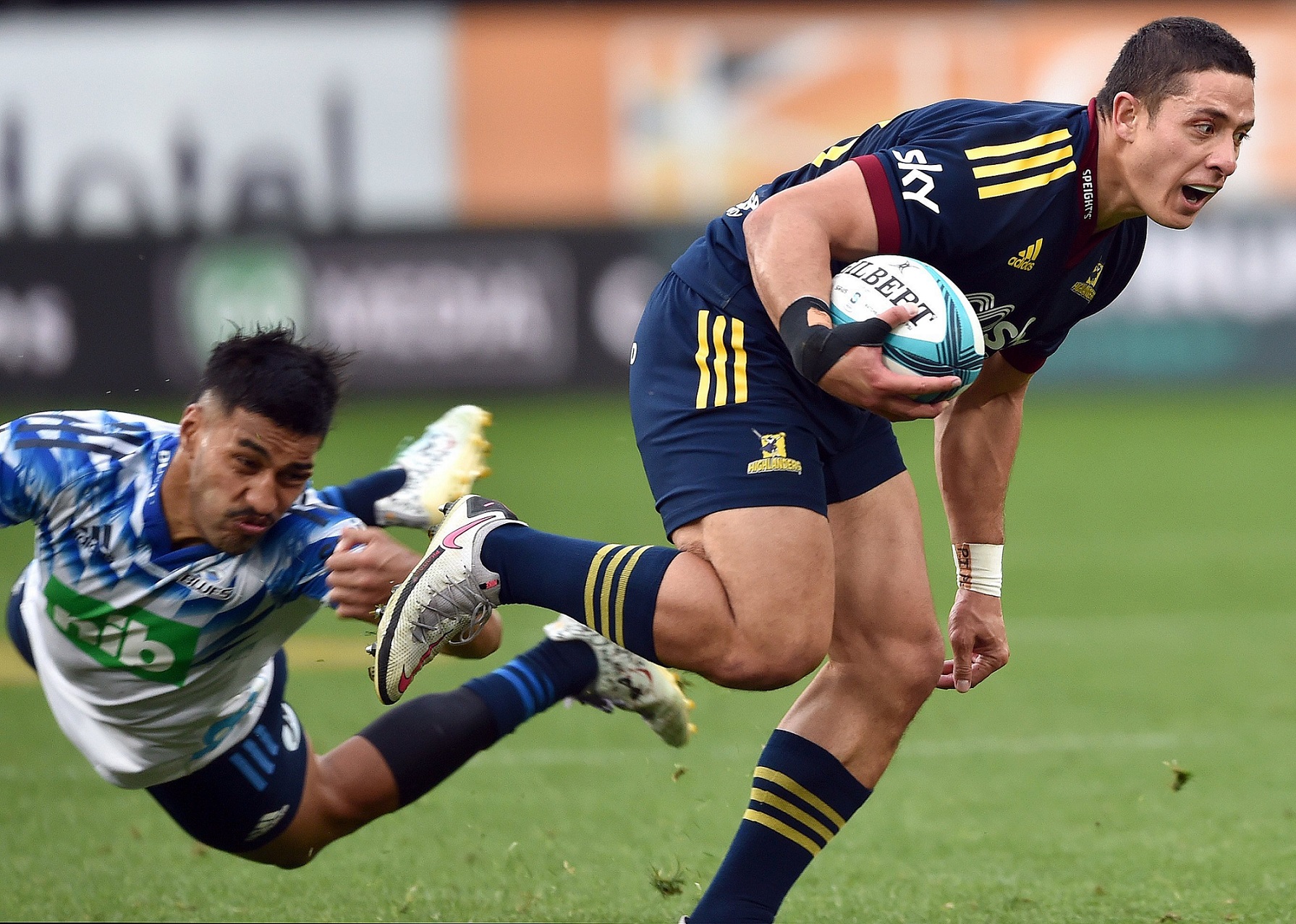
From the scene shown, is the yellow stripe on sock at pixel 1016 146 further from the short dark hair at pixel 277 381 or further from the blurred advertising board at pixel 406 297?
the blurred advertising board at pixel 406 297

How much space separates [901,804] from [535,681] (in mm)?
1509

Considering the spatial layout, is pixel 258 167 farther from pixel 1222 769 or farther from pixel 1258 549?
pixel 1222 769

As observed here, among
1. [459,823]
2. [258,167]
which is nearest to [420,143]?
[258,167]

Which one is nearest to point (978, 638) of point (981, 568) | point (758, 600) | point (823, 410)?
point (981, 568)

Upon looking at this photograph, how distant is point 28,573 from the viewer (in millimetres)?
4102

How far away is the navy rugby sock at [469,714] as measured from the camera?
451 cm

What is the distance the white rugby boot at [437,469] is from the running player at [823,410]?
1.02m

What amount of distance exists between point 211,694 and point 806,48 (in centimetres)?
1747

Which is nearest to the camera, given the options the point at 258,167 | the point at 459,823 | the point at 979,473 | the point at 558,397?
the point at 979,473

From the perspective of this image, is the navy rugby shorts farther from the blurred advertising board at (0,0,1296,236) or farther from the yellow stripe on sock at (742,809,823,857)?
the blurred advertising board at (0,0,1296,236)

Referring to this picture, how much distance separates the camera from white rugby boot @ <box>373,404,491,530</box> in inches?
197

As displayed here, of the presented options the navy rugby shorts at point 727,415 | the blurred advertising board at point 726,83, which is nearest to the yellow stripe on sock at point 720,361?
the navy rugby shorts at point 727,415

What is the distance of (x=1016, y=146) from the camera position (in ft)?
12.4

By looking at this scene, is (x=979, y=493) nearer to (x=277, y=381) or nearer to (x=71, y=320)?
(x=277, y=381)
